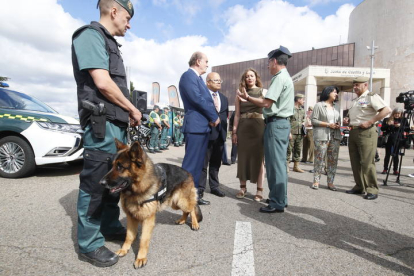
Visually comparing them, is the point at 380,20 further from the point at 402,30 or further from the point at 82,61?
the point at 82,61

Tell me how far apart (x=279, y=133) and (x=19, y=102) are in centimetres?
579

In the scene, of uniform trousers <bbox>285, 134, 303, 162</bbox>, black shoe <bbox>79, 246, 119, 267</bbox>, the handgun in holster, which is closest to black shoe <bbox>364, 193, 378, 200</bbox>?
uniform trousers <bbox>285, 134, 303, 162</bbox>

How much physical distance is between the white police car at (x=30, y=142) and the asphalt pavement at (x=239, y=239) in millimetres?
775

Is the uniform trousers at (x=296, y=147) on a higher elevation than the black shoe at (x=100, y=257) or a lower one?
higher

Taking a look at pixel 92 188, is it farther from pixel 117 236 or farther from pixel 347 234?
pixel 347 234

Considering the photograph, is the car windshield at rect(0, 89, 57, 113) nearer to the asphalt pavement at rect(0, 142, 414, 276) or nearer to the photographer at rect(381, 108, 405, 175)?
the asphalt pavement at rect(0, 142, 414, 276)

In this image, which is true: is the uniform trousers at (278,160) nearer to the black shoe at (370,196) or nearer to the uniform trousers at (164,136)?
the black shoe at (370,196)

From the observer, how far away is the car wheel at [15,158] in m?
5.02

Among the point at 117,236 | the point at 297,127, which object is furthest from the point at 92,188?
the point at 297,127

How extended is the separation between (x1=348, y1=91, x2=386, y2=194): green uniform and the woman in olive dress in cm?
199

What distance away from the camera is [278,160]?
12.0 ft

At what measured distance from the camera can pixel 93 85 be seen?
2.13m

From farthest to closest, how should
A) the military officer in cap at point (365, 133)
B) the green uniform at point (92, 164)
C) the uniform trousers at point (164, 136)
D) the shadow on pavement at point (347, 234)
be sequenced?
the uniform trousers at point (164, 136) → the military officer in cap at point (365, 133) → the shadow on pavement at point (347, 234) → the green uniform at point (92, 164)

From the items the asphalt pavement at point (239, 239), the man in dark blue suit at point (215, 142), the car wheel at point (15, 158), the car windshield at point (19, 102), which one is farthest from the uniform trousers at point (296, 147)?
the car windshield at point (19, 102)
